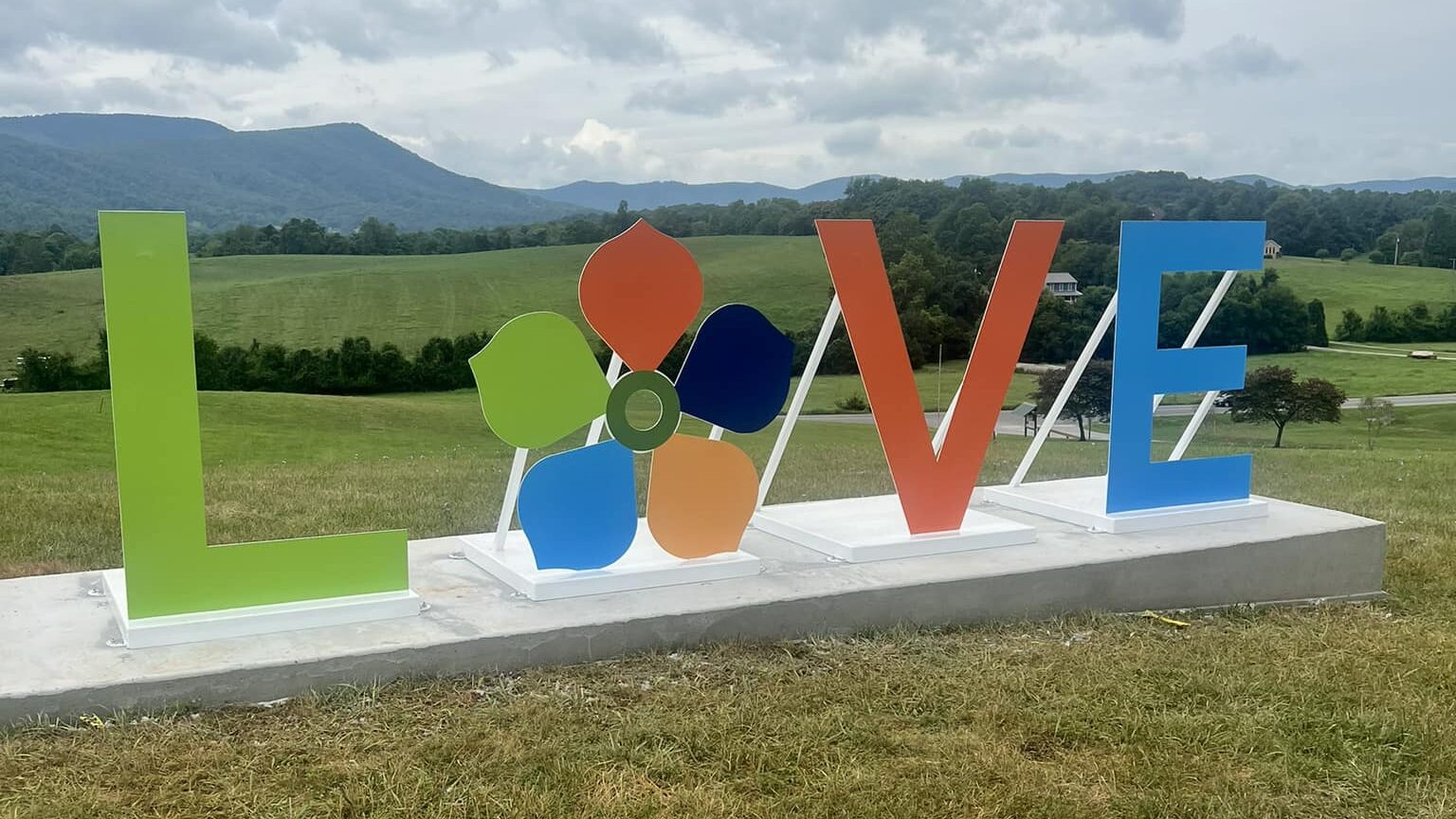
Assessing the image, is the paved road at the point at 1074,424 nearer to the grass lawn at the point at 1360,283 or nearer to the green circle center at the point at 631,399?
the grass lawn at the point at 1360,283

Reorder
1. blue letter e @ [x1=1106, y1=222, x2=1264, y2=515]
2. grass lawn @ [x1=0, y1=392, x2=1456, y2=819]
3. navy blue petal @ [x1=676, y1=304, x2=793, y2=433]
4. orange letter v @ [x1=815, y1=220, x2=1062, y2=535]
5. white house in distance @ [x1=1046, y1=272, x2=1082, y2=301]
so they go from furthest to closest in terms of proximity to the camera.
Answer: white house in distance @ [x1=1046, y1=272, x2=1082, y2=301] < blue letter e @ [x1=1106, y1=222, x2=1264, y2=515] < orange letter v @ [x1=815, y1=220, x2=1062, y2=535] < navy blue petal @ [x1=676, y1=304, x2=793, y2=433] < grass lawn @ [x1=0, y1=392, x2=1456, y2=819]

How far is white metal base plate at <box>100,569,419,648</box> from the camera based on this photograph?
438cm

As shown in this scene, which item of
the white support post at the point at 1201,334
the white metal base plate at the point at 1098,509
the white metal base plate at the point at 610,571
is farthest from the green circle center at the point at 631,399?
the white support post at the point at 1201,334

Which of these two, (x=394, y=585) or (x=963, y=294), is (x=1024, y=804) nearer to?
(x=394, y=585)

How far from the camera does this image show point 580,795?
11.5ft

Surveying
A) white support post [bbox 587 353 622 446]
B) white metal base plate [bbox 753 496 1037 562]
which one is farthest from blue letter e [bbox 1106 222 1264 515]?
white support post [bbox 587 353 622 446]

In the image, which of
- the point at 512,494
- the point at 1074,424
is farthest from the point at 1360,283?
the point at 512,494

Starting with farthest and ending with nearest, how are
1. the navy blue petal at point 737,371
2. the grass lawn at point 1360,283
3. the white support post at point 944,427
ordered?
1. the grass lawn at point 1360,283
2. the white support post at point 944,427
3. the navy blue petal at point 737,371

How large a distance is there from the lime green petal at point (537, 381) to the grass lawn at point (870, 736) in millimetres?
1183

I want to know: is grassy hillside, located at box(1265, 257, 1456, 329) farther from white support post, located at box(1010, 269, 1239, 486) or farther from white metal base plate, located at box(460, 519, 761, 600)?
white metal base plate, located at box(460, 519, 761, 600)

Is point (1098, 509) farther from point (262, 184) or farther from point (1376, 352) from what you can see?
point (262, 184)

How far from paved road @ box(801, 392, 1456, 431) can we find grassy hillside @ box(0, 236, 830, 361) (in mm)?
7705

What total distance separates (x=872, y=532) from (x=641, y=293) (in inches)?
78.3

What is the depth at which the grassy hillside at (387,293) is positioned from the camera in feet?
110
